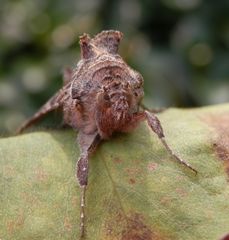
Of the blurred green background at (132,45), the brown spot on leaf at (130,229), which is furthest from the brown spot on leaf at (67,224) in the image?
the blurred green background at (132,45)

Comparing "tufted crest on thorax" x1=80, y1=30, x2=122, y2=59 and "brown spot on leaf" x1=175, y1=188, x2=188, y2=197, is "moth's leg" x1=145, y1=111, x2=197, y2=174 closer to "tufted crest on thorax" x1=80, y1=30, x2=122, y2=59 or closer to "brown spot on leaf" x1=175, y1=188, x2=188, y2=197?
"brown spot on leaf" x1=175, y1=188, x2=188, y2=197

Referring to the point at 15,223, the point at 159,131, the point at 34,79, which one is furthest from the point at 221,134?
the point at 34,79

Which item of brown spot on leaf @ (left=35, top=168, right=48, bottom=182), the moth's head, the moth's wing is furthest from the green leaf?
the moth's wing

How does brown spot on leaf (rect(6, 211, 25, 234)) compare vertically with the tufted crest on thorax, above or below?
below

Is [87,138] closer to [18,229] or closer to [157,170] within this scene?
[157,170]

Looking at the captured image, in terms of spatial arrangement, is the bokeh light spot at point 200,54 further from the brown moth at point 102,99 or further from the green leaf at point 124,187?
the green leaf at point 124,187

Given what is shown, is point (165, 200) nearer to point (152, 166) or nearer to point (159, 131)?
point (152, 166)
